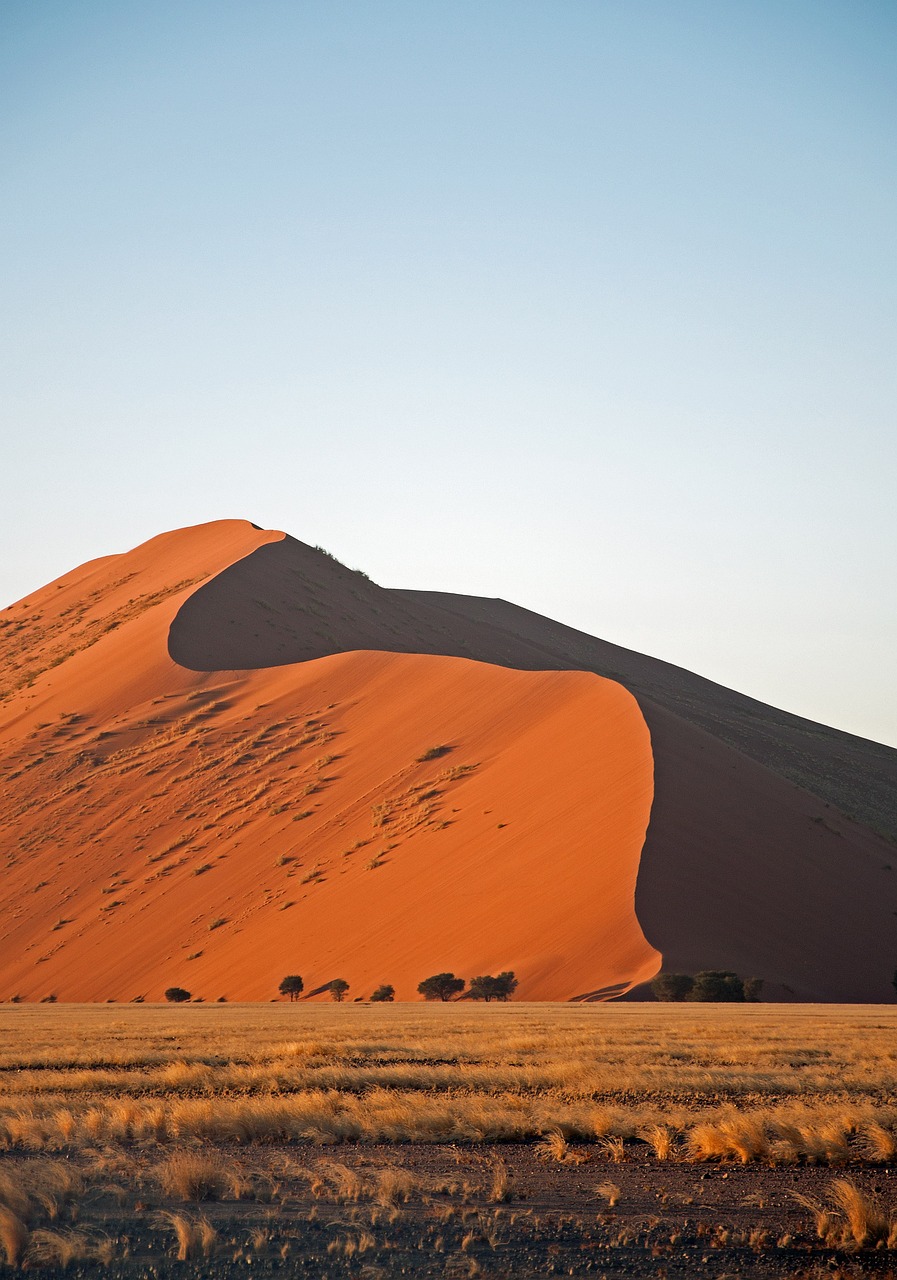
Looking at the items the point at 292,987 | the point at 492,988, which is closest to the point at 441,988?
the point at 492,988

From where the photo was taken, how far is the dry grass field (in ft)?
19.0

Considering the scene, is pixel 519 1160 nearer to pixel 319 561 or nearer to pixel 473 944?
pixel 473 944

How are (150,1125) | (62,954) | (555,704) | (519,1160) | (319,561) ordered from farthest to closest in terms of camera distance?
(319,561) → (555,704) → (62,954) → (150,1125) → (519,1160)

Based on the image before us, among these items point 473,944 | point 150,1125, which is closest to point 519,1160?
point 150,1125

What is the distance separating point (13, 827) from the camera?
41.5 m

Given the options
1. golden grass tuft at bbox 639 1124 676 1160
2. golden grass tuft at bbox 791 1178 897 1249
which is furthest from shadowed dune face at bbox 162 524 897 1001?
golden grass tuft at bbox 791 1178 897 1249

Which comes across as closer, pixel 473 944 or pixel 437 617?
pixel 473 944

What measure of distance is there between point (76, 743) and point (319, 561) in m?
22.4

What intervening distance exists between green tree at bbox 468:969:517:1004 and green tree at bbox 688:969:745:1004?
13.1ft

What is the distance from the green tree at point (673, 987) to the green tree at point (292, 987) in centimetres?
892

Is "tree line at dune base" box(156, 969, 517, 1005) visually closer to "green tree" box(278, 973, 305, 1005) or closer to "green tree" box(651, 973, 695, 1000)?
"green tree" box(278, 973, 305, 1005)

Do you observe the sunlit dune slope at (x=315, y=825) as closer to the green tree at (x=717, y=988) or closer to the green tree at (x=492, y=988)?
the green tree at (x=492, y=988)

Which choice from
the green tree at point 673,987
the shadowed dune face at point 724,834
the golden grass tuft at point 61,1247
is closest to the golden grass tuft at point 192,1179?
the golden grass tuft at point 61,1247

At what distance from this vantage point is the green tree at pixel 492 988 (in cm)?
2502
